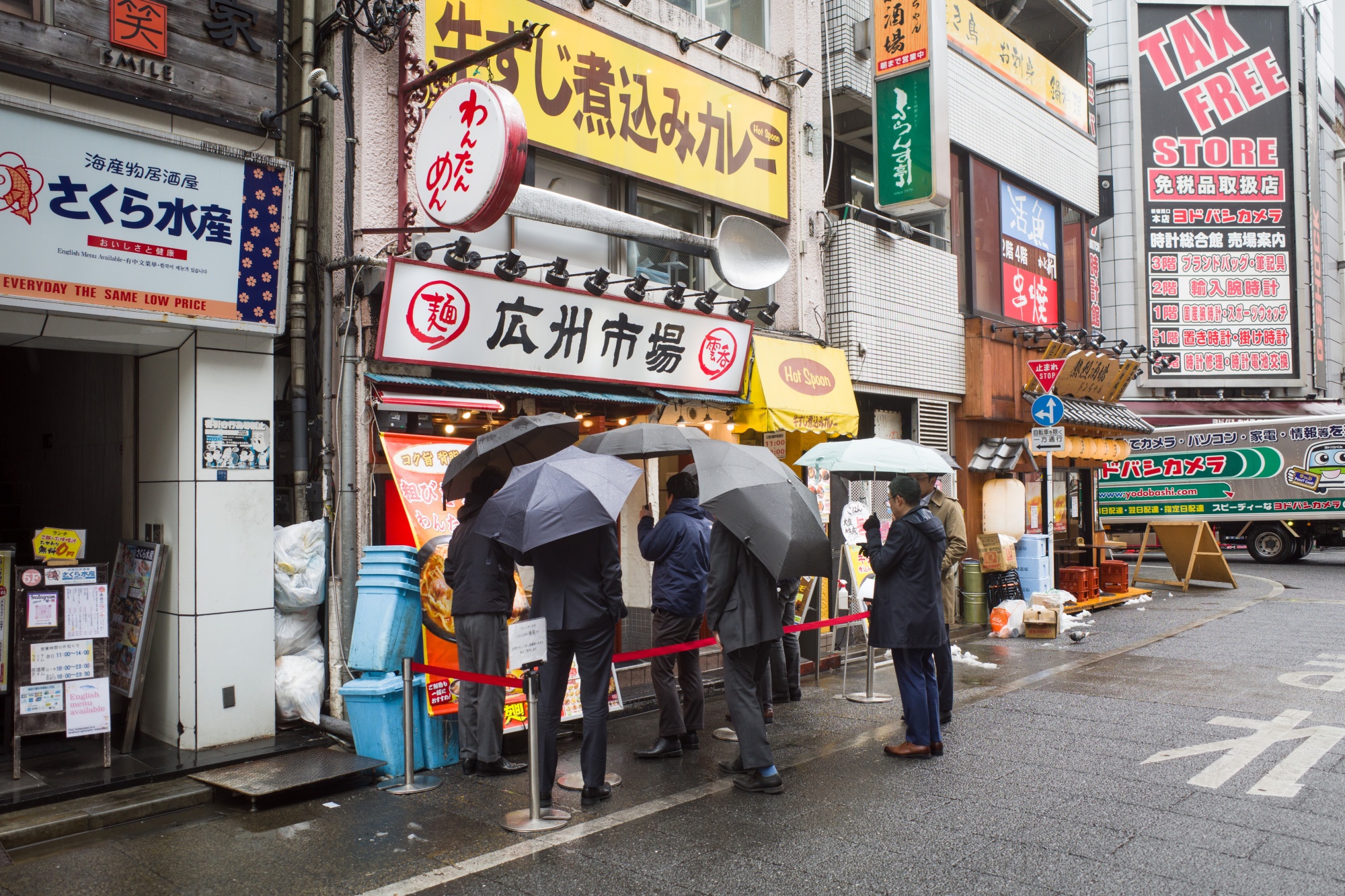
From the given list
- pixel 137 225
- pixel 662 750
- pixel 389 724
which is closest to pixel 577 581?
pixel 662 750

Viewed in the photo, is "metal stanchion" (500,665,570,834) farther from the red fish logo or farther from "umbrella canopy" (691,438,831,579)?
the red fish logo

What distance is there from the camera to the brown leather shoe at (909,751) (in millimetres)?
6852

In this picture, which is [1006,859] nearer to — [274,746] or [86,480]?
[274,746]

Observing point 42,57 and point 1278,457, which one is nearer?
point 42,57

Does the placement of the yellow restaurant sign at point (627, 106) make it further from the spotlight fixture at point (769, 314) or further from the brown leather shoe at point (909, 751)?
the brown leather shoe at point (909, 751)

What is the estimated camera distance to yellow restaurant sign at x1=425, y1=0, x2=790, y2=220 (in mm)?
8875

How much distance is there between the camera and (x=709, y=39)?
36.9 ft

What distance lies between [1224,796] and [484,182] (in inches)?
262

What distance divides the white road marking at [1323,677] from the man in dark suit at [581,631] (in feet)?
24.0

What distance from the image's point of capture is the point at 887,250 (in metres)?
13.5

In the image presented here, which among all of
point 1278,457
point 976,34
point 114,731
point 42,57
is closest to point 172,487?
point 114,731

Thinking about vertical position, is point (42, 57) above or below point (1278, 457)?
above

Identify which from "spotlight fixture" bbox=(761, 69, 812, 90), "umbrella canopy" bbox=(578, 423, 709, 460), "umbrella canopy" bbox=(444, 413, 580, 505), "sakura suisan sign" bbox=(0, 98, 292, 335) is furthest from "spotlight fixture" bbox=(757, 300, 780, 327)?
"sakura suisan sign" bbox=(0, 98, 292, 335)

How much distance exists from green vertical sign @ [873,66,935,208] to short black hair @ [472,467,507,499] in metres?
→ 8.19
